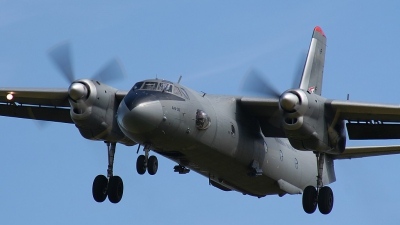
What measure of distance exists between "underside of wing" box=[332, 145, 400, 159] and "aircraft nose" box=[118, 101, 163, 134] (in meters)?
8.16

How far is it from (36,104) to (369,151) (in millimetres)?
11296

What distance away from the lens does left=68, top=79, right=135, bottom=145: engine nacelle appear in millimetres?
26516

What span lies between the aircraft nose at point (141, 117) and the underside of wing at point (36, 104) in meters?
4.55

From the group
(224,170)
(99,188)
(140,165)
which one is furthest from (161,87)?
(99,188)

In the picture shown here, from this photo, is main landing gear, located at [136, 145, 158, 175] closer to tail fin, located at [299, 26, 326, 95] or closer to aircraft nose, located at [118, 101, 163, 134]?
aircraft nose, located at [118, 101, 163, 134]

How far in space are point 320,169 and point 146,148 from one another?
5981mm

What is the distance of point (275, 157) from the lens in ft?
92.9

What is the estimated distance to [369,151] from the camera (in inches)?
1146

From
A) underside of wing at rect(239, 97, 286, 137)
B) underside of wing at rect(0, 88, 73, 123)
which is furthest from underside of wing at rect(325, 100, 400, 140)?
underside of wing at rect(0, 88, 73, 123)

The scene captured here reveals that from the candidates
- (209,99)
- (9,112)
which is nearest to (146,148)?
(209,99)

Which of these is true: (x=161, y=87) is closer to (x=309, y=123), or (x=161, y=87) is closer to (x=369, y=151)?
(x=309, y=123)

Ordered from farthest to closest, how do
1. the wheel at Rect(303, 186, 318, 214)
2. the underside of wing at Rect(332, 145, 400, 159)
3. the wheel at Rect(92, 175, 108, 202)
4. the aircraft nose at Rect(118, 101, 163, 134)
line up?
the underside of wing at Rect(332, 145, 400, 159)
the wheel at Rect(92, 175, 108, 202)
the wheel at Rect(303, 186, 318, 214)
the aircraft nose at Rect(118, 101, 163, 134)

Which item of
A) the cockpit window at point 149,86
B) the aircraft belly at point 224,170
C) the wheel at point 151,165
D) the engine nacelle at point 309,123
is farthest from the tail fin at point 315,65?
the cockpit window at point 149,86

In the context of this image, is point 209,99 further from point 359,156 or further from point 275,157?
point 359,156
